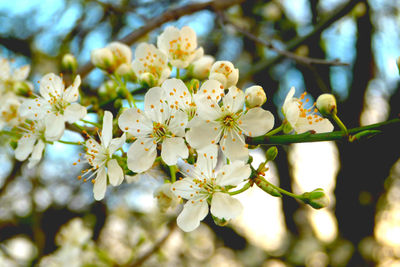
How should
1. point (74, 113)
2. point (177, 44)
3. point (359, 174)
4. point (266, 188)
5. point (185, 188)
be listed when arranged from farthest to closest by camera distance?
1. point (359, 174)
2. point (177, 44)
3. point (74, 113)
4. point (185, 188)
5. point (266, 188)

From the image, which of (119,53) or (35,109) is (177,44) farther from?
(35,109)

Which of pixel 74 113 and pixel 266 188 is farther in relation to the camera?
pixel 74 113

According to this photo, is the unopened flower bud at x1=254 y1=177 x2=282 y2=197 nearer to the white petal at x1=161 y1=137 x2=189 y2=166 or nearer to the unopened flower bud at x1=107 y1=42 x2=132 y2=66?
the white petal at x1=161 y1=137 x2=189 y2=166

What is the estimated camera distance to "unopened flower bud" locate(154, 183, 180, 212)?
1.15 metres

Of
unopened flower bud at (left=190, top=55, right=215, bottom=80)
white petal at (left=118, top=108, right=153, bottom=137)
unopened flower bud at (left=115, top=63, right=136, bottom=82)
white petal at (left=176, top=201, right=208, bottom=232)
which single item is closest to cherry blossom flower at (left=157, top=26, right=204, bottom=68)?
unopened flower bud at (left=190, top=55, right=215, bottom=80)

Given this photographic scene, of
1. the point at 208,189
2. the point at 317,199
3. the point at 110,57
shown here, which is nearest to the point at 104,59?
the point at 110,57

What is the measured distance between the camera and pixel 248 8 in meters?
3.91

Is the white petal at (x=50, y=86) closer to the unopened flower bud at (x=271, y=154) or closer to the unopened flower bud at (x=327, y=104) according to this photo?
the unopened flower bud at (x=271, y=154)

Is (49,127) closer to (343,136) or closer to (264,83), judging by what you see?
(343,136)

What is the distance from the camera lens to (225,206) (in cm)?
104

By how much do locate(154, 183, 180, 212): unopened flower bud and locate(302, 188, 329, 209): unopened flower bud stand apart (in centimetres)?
41

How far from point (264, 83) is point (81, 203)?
2590 mm

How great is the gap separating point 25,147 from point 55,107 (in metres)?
0.22

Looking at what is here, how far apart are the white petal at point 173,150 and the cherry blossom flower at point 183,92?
86 millimetres
